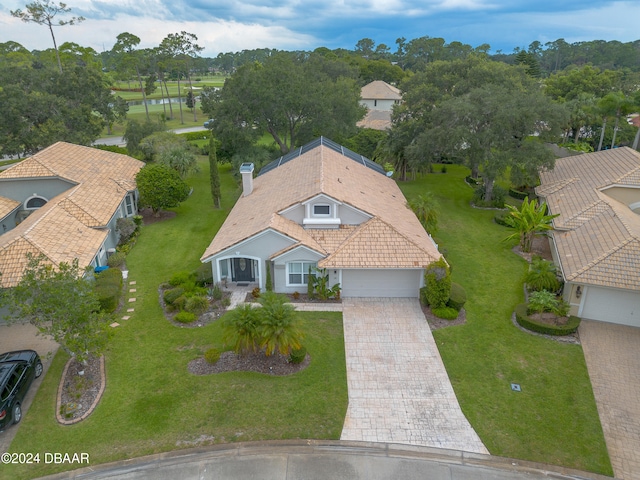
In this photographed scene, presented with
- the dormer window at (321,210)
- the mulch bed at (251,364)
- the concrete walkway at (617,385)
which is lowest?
the concrete walkway at (617,385)

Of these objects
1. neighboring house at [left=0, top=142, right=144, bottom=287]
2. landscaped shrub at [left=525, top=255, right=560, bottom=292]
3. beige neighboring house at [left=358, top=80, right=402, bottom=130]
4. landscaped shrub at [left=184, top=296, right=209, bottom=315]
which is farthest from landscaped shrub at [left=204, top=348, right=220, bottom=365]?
beige neighboring house at [left=358, top=80, right=402, bottom=130]

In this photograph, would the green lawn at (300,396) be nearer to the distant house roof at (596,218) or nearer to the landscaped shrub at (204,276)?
the landscaped shrub at (204,276)

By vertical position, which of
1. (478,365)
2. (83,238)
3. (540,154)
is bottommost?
(478,365)

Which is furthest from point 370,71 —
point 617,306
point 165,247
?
point 617,306

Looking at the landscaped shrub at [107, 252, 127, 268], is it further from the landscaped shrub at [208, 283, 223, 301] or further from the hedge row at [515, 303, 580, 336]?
the hedge row at [515, 303, 580, 336]

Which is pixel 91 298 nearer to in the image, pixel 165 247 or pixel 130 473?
pixel 130 473

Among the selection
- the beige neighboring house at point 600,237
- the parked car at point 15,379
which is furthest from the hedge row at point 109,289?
the beige neighboring house at point 600,237
